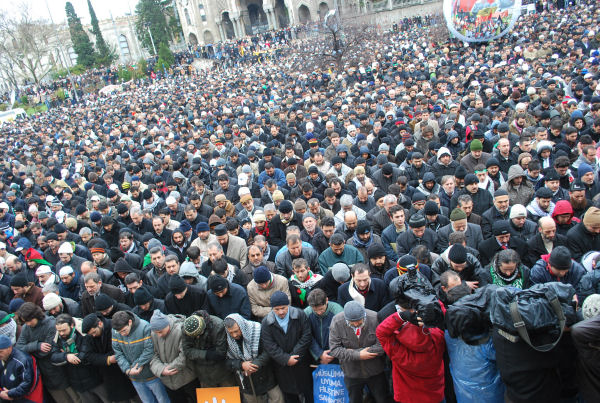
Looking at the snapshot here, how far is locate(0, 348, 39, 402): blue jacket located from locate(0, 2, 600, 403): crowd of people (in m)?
0.02

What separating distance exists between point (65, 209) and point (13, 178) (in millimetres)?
5576

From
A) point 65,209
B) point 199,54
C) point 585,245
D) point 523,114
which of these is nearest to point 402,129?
point 523,114

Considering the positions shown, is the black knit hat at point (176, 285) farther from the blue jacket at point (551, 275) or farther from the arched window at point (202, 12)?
the arched window at point (202, 12)

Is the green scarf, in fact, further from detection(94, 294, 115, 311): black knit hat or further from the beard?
the beard

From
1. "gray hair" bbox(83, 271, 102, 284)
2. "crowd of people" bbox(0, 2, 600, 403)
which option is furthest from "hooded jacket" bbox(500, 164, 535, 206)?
"gray hair" bbox(83, 271, 102, 284)

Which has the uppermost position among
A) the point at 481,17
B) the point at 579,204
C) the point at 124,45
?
the point at 124,45

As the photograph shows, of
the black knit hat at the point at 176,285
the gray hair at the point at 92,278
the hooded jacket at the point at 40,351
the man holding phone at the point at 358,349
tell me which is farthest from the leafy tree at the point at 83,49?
the man holding phone at the point at 358,349

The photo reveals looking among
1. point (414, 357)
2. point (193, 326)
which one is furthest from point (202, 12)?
point (414, 357)

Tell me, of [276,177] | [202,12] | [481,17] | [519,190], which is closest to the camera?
[519,190]

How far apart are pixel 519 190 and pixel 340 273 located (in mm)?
3333

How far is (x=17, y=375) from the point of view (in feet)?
15.3

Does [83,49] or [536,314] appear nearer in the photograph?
[536,314]

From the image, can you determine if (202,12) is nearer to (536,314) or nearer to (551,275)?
(551,275)

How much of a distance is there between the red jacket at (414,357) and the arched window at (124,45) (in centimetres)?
7560
